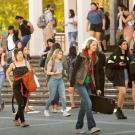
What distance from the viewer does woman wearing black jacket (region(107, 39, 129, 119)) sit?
52.9 ft

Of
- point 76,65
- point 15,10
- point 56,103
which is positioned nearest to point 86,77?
point 76,65

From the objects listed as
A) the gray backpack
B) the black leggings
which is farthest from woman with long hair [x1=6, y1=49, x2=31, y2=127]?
the gray backpack

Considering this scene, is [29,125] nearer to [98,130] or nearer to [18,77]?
[18,77]

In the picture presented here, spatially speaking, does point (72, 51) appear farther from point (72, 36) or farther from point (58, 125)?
point (72, 36)

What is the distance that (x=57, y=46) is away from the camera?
17.3 meters

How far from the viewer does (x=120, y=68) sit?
16266mm

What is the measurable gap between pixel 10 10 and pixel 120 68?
59.3 ft

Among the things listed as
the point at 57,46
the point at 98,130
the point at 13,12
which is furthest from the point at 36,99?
the point at 13,12

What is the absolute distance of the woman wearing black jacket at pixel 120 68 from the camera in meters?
16.1

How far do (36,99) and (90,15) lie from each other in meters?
4.14

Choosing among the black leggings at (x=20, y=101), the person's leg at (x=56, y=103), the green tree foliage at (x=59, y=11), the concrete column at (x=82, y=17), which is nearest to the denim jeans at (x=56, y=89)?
the person's leg at (x=56, y=103)

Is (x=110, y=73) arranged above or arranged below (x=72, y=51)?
below

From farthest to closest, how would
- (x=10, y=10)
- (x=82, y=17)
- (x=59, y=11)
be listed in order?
(x=10, y=10)
(x=59, y=11)
(x=82, y=17)

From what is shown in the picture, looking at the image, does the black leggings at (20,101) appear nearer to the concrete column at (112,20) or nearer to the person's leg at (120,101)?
the person's leg at (120,101)
